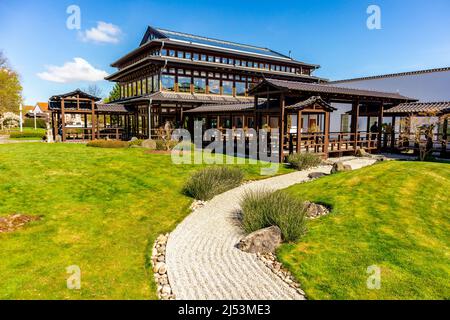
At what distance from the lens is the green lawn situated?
633cm

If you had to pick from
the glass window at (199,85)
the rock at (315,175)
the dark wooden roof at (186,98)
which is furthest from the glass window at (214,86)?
the rock at (315,175)

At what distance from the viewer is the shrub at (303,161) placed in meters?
17.5

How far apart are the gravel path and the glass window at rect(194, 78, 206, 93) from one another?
901 inches

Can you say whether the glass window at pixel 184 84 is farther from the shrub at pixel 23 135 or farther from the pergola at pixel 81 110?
the shrub at pixel 23 135

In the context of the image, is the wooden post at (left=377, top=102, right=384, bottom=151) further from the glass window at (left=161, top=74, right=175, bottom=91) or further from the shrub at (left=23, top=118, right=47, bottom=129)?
the shrub at (left=23, top=118, right=47, bottom=129)

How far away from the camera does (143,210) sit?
1083 centimetres

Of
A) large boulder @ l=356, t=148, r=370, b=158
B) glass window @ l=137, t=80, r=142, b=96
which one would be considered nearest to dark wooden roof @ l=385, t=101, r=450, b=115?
large boulder @ l=356, t=148, r=370, b=158

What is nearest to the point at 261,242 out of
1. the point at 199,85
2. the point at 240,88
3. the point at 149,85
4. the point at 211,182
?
the point at 211,182

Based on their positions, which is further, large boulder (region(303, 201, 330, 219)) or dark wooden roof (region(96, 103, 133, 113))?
dark wooden roof (region(96, 103, 133, 113))

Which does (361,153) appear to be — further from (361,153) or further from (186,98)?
(186,98)
